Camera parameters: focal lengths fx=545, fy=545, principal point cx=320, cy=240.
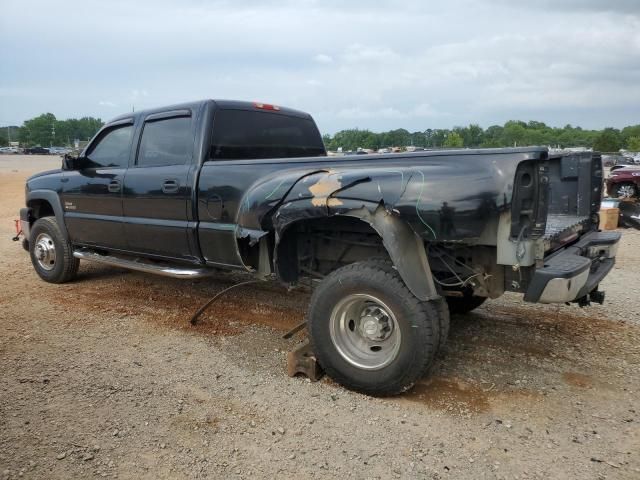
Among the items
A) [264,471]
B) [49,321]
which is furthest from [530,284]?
[49,321]

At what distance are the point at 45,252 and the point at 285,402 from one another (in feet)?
14.6

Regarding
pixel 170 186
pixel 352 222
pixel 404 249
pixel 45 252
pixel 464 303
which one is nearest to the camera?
pixel 404 249

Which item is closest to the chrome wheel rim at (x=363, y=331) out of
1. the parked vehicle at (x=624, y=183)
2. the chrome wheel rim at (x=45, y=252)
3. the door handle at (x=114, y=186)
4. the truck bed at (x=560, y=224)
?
the truck bed at (x=560, y=224)

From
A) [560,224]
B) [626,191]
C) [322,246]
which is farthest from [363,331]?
[626,191]

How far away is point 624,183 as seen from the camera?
1559 cm

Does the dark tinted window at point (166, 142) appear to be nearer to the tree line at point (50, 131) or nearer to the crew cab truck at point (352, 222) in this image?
the crew cab truck at point (352, 222)

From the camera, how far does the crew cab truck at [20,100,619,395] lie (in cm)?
316

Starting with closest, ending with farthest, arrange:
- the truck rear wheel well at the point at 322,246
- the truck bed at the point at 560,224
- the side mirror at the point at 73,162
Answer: the truck bed at the point at 560,224
the truck rear wheel well at the point at 322,246
the side mirror at the point at 73,162

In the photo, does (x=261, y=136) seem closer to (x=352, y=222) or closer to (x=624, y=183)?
(x=352, y=222)

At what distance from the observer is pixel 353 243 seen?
4.07 metres

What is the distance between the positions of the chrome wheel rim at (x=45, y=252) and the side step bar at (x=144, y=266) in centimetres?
54

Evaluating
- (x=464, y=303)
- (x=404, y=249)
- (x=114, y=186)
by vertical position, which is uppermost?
(x=114, y=186)

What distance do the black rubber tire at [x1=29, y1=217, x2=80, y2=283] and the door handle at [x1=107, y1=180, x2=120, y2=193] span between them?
1291mm

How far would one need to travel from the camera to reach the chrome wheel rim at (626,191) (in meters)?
15.4
